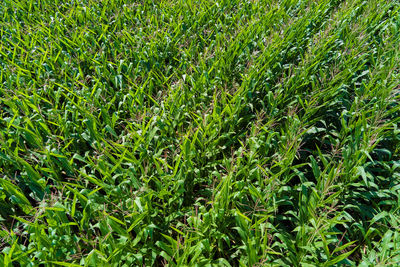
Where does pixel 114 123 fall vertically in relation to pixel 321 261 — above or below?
above

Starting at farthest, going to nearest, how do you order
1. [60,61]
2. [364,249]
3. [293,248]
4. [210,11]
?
[210,11]
[60,61]
[364,249]
[293,248]

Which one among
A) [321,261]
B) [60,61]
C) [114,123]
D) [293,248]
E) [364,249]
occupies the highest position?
[60,61]

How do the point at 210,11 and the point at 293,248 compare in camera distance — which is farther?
the point at 210,11

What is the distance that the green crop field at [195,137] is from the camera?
5.20ft

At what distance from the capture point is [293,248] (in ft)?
5.18

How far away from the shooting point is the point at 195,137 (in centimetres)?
189

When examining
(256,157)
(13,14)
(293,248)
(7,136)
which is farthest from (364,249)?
(13,14)

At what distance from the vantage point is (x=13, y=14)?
124 inches

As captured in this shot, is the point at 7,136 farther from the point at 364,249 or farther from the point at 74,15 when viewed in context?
the point at 364,249

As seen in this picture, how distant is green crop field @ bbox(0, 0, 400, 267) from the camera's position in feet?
5.20

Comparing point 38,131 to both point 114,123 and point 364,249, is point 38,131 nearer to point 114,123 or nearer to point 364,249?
point 114,123

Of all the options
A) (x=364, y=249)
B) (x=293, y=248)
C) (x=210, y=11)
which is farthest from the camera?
(x=210, y=11)

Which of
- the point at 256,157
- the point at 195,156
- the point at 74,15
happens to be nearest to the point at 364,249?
the point at 256,157

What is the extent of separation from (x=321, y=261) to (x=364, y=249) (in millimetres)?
377
